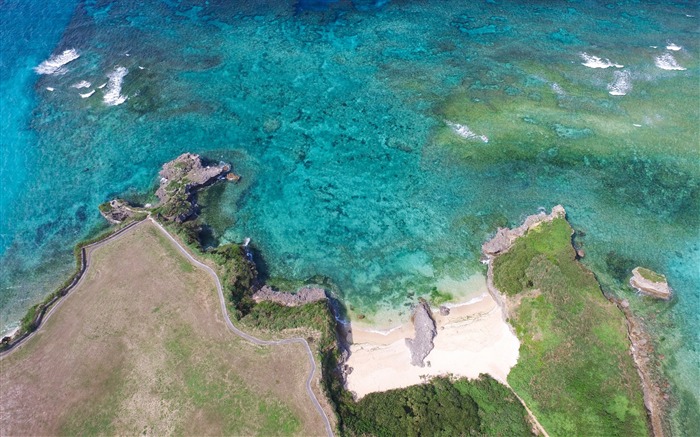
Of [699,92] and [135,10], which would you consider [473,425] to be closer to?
[699,92]

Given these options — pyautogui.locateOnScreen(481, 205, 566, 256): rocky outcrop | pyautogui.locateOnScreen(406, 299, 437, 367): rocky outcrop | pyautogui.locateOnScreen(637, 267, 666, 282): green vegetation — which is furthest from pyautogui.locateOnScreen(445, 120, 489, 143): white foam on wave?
pyautogui.locateOnScreen(406, 299, 437, 367): rocky outcrop

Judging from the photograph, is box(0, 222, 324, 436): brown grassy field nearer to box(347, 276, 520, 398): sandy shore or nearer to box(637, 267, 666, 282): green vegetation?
box(347, 276, 520, 398): sandy shore

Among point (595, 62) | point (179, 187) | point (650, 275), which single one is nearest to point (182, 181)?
point (179, 187)

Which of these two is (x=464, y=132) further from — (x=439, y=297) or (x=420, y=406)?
(x=420, y=406)

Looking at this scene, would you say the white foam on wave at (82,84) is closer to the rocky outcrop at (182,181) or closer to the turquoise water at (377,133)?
the turquoise water at (377,133)

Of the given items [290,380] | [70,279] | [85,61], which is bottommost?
[290,380]

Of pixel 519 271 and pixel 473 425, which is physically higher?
pixel 519 271

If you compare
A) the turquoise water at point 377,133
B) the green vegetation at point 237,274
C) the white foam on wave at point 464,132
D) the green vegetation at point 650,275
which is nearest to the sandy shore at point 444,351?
the turquoise water at point 377,133

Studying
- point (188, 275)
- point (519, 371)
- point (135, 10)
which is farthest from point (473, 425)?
point (135, 10)
